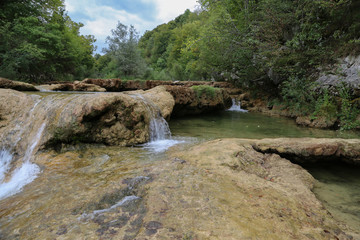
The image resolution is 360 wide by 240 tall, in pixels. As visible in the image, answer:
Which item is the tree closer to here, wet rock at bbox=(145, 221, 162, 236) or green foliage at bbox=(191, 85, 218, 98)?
green foliage at bbox=(191, 85, 218, 98)

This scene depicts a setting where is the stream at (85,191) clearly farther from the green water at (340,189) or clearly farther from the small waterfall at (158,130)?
the small waterfall at (158,130)

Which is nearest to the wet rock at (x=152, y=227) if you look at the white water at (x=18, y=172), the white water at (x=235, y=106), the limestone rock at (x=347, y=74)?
the white water at (x=18, y=172)

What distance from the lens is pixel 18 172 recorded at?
354 cm

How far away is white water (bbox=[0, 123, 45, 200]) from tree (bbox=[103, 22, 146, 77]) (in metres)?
27.4

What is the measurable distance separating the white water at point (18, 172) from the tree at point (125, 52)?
89.9ft

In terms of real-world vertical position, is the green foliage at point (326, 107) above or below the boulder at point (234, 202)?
above

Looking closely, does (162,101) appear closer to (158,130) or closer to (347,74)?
(158,130)

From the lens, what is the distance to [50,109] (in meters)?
4.90

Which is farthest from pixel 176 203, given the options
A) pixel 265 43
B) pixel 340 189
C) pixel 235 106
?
pixel 235 106

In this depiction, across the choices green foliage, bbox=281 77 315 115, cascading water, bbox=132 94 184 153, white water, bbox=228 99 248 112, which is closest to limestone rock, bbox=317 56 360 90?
green foliage, bbox=281 77 315 115

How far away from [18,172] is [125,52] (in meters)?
29.3

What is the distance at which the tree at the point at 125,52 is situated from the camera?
29906 millimetres

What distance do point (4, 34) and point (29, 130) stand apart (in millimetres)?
13215

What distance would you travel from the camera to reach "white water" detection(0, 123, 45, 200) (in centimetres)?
289
